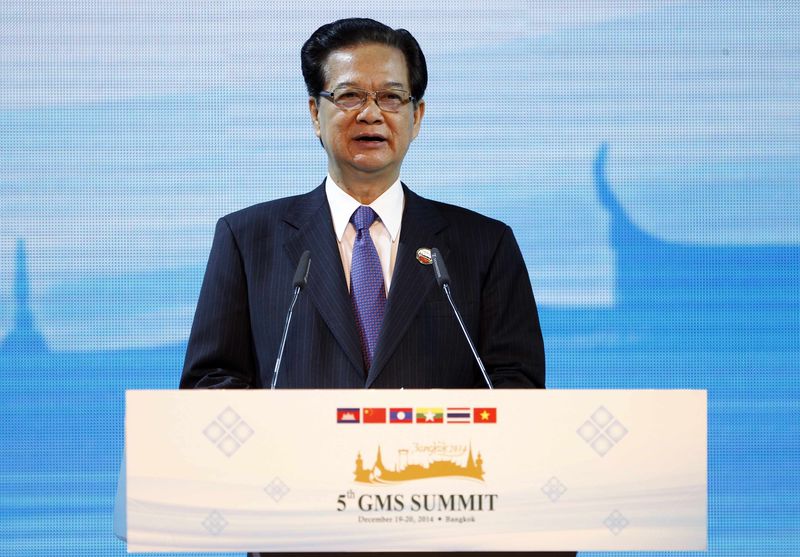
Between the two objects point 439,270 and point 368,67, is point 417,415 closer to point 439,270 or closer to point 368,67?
point 439,270

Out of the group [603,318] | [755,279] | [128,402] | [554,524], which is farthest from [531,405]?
[755,279]

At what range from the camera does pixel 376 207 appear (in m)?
2.54

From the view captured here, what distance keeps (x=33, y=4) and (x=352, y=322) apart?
6.06ft

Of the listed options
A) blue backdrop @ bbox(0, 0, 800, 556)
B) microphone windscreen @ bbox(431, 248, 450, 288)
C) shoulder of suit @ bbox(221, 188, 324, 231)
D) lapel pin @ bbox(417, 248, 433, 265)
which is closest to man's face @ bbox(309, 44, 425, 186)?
shoulder of suit @ bbox(221, 188, 324, 231)

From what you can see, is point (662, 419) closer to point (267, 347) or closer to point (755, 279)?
point (267, 347)

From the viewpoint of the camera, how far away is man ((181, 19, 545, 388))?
7.72 feet

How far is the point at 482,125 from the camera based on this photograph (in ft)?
11.4

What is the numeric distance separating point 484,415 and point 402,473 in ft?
0.52

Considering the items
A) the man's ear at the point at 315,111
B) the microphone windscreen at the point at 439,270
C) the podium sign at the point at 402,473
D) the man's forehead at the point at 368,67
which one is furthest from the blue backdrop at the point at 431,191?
the podium sign at the point at 402,473

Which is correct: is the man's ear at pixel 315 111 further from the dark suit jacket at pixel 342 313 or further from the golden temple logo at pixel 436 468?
the golden temple logo at pixel 436 468

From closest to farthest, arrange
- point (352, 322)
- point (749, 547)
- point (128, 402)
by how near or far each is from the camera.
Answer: point (128, 402), point (352, 322), point (749, 547)

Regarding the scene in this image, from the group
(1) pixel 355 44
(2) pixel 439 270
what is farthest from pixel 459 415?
(1) pixel 355 44

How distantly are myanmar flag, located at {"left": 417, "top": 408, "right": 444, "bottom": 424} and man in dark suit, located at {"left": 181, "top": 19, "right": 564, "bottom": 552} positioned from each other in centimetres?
56

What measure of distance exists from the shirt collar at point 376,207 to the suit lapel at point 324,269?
22 millimetres
